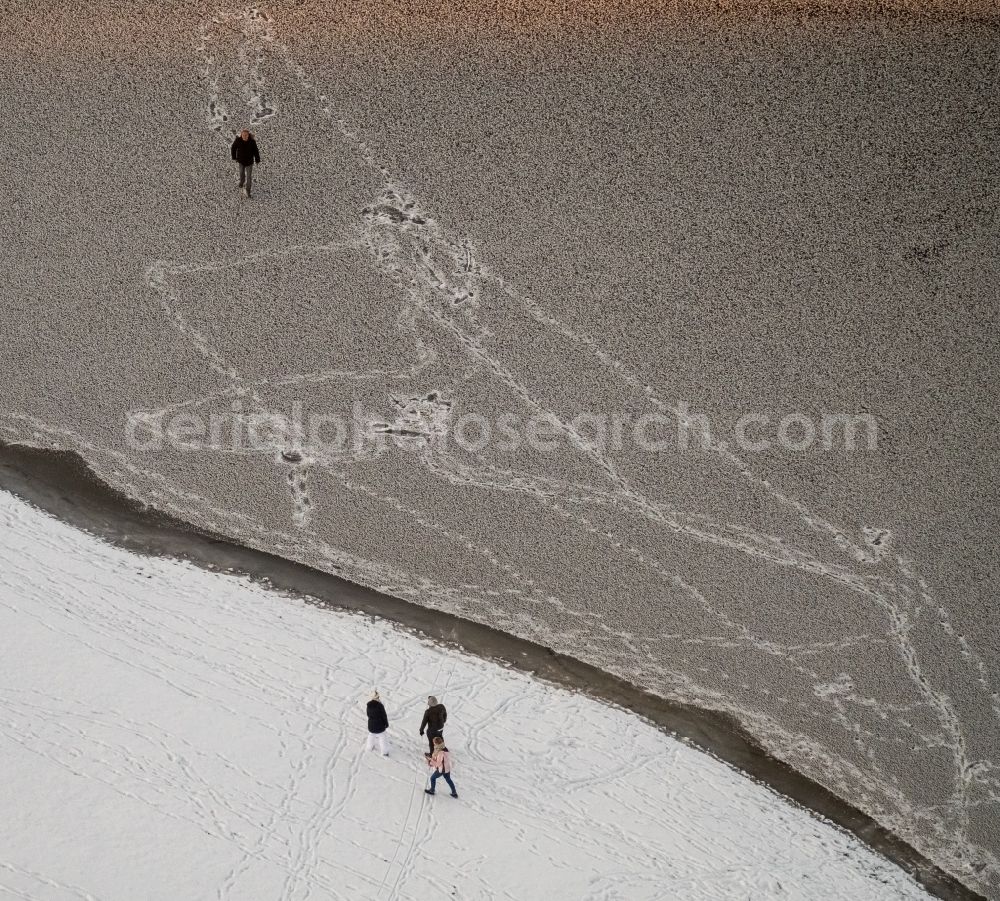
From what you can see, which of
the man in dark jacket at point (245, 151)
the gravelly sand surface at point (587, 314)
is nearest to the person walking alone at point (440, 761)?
the gravelly sand surface at point (587, 314)

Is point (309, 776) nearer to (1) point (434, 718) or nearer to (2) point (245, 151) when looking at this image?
(1) point (434, 718)

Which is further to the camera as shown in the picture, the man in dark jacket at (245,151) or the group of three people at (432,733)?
the man in dark jacket at (245,151)

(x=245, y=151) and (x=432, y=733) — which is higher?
(x=245, y=151)

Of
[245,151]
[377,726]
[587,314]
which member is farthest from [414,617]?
[245,151]

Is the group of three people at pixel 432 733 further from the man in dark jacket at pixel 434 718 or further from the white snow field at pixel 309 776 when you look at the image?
the white snow field at pixel 309 776

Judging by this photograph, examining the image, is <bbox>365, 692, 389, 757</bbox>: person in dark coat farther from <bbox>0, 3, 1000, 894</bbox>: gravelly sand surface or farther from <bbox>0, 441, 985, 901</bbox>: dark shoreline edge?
<bbox>0, 3, 1000, 894</bbox>: gravelly sand surface

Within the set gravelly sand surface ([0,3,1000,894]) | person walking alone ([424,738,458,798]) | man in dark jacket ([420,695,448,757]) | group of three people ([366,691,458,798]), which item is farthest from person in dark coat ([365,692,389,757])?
gravelly sand surface ([0,3,1000,894])
